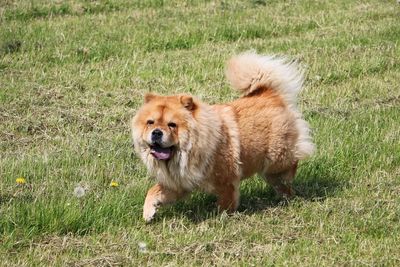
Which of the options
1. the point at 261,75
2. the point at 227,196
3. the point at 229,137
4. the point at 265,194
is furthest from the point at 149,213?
the point at 261,75

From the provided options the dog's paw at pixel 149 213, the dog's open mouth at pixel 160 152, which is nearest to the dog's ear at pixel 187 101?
the dog's open mouth at pixel 160 152

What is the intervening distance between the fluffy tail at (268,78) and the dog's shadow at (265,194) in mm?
401

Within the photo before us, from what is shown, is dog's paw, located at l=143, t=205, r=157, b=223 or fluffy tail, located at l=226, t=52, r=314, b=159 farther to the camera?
fluffy tail, located at l=226, t=52, r=314, b=159

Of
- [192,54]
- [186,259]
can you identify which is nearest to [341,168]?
[186,259]

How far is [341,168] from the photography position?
24.3 ft

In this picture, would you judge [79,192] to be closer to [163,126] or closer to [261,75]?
[163,126]

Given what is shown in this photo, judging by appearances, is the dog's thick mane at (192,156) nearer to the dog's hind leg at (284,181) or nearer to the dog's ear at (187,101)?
the dog's ear at (187,101)

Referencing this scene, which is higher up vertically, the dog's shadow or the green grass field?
the green grass field

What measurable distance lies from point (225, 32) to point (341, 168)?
605cm

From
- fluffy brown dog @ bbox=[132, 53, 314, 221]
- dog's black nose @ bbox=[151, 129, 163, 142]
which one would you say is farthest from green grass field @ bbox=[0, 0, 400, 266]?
dog's black nose @ bbox=[151, 129, 163, 142]

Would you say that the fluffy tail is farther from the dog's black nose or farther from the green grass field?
the dog's black nose

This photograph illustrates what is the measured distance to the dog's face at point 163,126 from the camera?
577 centimetres

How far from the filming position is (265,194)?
7086 millimetres

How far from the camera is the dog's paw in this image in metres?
6.09
